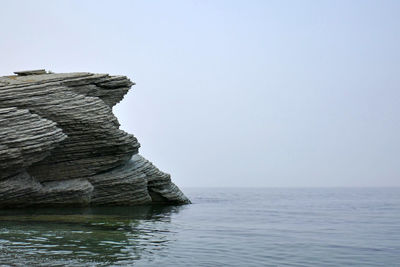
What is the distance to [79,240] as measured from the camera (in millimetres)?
22500

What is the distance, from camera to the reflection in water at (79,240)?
1772cm

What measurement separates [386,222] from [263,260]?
69.8ft

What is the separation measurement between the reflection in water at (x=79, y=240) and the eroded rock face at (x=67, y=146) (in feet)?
22.1

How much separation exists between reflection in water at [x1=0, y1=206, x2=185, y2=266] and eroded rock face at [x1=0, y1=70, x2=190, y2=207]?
6.75 metres

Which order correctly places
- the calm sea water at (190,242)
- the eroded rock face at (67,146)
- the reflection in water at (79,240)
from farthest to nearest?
the eroded rock face at (67,146)
the calm sea water at (190,242)
the reflection in water at (79,240)

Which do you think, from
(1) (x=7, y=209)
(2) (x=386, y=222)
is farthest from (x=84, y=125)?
(2) (x=386, y=222)

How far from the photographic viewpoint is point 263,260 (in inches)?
734

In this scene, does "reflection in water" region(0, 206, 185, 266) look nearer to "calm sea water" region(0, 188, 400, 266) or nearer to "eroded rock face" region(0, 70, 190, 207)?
"calm sea water" region(0, 188, 400, 266)

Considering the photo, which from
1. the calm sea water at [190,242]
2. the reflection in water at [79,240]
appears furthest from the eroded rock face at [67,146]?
the reflection in water at [79,240]

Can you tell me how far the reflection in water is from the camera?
17719mm

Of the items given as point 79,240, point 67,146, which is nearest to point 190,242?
point 79,240

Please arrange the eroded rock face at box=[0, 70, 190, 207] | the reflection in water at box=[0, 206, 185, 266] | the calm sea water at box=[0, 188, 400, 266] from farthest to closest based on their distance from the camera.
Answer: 1. the eroded rock face at box=[0, 70, 190, 207]
2. the calm sea water at box=[0, 188, 400, 266]
3. the reflection in water at box=[0, 206, 185, 266]

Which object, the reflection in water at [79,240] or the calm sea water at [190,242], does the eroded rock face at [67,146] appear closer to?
the calm sea water at [190,242]

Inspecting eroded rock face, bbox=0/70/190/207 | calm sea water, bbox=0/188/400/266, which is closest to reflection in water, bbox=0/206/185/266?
calm sea water, bbox=0/188/400/266
